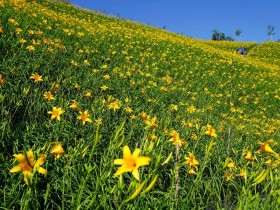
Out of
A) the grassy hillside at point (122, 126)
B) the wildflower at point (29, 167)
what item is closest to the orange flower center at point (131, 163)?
the grassy hillside at point (122, 126)

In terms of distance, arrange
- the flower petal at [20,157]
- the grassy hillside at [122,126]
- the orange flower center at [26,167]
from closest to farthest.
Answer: the flower petal at [20,157] < the orange flower center at [26,167] < the grassy hillside at [122,126]

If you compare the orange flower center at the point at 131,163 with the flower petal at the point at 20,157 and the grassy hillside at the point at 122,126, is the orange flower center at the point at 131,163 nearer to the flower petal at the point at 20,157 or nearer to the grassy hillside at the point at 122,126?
the grassy hillside at the point at 122,126

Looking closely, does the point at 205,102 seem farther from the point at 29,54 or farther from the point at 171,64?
the point at 29,54

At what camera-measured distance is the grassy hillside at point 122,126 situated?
2.03 m

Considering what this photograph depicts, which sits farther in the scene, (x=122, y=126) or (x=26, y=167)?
(x=122, y=126)

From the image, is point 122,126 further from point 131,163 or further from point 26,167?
point 26,167

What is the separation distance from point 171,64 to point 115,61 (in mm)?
3296

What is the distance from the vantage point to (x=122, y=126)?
2.10 metres

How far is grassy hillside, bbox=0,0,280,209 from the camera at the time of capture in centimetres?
203

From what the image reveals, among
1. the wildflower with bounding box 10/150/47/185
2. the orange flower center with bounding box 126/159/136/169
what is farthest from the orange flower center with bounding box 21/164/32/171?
the orange flower center with bounding box 126/159/136/169

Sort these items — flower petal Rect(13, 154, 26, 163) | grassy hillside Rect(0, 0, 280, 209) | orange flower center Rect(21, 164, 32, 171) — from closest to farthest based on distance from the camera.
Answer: flower petal Rect(13, 154, 26, 163), orange flower center Rect(21, 164, 32, 171), grassy hillside Rect(0, 0, 280, 209)

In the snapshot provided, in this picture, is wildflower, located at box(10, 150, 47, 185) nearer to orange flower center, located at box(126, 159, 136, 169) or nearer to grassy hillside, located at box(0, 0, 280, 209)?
grassy hillside, located at box(0, 0, 280, 209)

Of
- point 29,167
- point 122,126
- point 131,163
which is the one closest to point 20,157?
point 29,167

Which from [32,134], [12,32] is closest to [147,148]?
[32,134]
